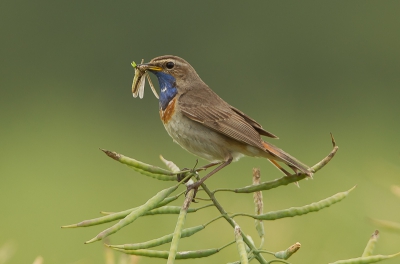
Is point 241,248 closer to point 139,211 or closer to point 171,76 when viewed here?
point 139,211

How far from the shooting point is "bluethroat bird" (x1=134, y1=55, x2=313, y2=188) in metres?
4.07

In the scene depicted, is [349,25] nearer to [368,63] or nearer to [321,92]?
[368,63]

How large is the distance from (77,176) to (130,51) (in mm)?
4076

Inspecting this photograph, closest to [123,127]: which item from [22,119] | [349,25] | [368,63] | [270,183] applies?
[22,119]

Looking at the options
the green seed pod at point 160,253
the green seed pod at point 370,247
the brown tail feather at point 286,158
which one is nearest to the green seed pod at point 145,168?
the green seed pod at point 160,253

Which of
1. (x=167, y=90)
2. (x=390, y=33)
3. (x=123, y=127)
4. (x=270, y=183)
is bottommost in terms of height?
(x=270, y=183)

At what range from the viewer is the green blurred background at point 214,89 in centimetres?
587

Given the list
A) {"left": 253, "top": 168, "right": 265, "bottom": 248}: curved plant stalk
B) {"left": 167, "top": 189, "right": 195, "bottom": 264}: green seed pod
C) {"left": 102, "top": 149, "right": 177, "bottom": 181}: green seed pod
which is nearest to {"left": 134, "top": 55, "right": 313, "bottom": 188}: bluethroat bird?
{"left": 253, "top": 168, "right": 265, "bottom": 248}: curved plant stalk

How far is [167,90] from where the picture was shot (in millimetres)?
4520

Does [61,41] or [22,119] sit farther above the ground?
[61,41]

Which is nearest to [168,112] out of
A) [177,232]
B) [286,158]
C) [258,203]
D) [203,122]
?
[203,122]

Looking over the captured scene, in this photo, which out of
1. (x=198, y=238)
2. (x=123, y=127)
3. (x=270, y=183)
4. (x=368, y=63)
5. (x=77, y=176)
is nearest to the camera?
(x=270, y=183)

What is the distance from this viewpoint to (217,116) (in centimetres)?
429

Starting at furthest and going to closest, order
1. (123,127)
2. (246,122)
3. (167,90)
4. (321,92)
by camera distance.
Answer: (321,92) < (123,127) < (167,90) < (246,122)
